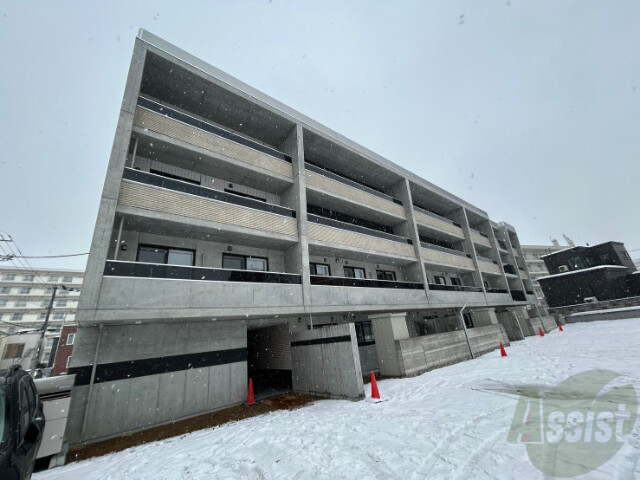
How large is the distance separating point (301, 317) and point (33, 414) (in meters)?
10.6

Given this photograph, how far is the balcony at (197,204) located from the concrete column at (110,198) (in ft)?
1.38

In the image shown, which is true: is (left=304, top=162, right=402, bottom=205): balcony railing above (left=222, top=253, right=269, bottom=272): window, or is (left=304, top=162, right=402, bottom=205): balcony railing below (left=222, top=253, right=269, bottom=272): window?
above

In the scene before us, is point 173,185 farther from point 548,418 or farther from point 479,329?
point 479,329

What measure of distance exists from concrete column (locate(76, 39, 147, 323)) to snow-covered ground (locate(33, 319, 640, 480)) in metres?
4.33

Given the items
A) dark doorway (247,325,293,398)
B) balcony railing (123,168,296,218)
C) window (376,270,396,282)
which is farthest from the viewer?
window (376,270,396,282)

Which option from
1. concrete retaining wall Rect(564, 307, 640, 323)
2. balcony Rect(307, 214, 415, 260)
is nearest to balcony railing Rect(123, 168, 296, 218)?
balcony Rect(307, 214, 415, 260)

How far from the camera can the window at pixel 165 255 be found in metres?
11.2

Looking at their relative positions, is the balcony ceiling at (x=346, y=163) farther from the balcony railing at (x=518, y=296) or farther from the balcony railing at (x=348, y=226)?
the balcony railing at (x=518, y=296)

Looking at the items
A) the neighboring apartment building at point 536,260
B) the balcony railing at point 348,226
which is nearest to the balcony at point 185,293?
the balcony railing at point 348,226

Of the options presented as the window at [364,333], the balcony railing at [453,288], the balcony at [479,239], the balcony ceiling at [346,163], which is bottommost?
the window at [364,333]

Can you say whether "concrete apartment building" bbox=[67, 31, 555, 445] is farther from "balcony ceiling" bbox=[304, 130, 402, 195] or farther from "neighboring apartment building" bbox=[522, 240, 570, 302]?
"neighboring apartment building" bbox=[522, 240, 570, 302]

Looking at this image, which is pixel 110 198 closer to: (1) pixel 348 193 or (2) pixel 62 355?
(1) pixel 348 193

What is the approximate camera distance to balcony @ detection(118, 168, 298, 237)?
10.3 metres

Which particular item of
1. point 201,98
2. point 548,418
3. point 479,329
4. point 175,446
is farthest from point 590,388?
point 201,98
